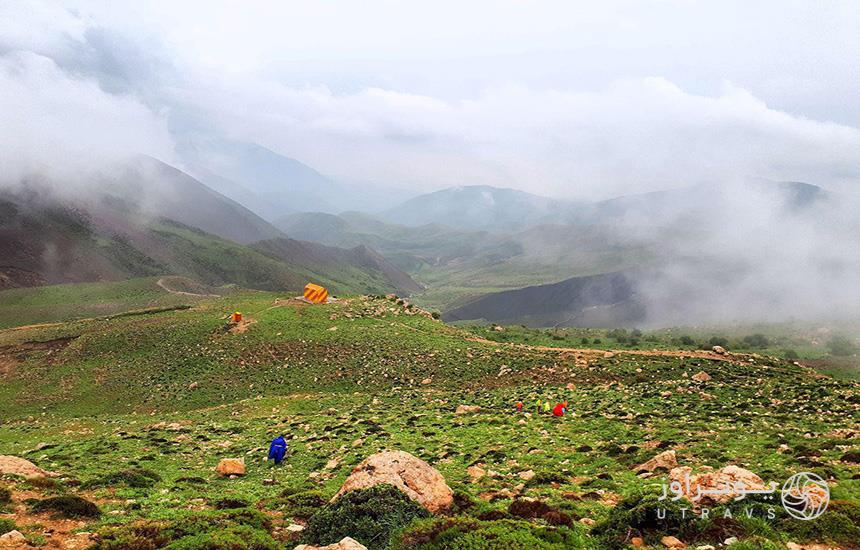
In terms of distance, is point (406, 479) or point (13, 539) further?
point (406, 479)

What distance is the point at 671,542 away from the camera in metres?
9.85

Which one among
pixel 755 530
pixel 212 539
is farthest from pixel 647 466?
pixel 212 539

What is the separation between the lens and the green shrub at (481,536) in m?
9.25

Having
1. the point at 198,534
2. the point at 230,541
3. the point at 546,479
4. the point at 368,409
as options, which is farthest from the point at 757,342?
the point at 198,534

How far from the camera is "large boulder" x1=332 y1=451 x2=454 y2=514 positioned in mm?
12961

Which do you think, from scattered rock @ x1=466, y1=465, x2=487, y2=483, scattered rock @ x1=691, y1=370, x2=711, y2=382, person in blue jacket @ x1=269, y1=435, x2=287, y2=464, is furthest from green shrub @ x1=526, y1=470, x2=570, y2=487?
scattered rock @ x1=691, y1=370, x2=711, y2=382

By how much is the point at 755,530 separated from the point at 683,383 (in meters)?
26.5

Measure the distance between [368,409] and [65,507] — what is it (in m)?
21.9

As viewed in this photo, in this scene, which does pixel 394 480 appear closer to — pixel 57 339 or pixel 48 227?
pixel 57 339

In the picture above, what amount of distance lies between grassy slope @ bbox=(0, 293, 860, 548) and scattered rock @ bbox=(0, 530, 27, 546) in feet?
7.81

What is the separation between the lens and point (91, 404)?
141 ft

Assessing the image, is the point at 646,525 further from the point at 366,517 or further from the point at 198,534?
the point at 198,534

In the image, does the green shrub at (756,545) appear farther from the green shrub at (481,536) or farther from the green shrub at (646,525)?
the green shrub at (481,536)

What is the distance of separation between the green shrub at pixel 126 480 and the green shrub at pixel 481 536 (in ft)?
42.3
